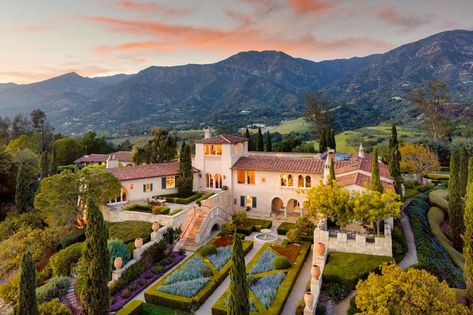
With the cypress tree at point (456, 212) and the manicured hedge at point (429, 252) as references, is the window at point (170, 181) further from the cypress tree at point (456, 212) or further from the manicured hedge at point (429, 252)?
the cypress tree at point (456, 212)

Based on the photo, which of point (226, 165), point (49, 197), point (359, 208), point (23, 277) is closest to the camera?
point (23, 277)

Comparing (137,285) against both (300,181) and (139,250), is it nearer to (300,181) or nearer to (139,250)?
(139,250)

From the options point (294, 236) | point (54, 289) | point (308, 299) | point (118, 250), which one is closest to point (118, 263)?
point (118, 250)

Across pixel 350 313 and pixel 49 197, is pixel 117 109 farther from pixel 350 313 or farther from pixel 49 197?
pixel 350 313

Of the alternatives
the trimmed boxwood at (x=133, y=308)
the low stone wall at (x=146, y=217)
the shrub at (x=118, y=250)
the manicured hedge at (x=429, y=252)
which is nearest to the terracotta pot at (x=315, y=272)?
the manicured hedge at (x=429, y=252)

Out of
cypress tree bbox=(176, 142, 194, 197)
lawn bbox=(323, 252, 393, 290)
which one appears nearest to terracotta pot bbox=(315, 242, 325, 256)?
lawn bbox=(323, 252, 393, 290)

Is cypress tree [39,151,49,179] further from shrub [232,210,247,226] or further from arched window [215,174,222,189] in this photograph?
shrub [232,210,247,226]

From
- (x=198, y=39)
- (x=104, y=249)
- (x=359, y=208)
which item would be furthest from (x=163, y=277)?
(x=198, y=39)
